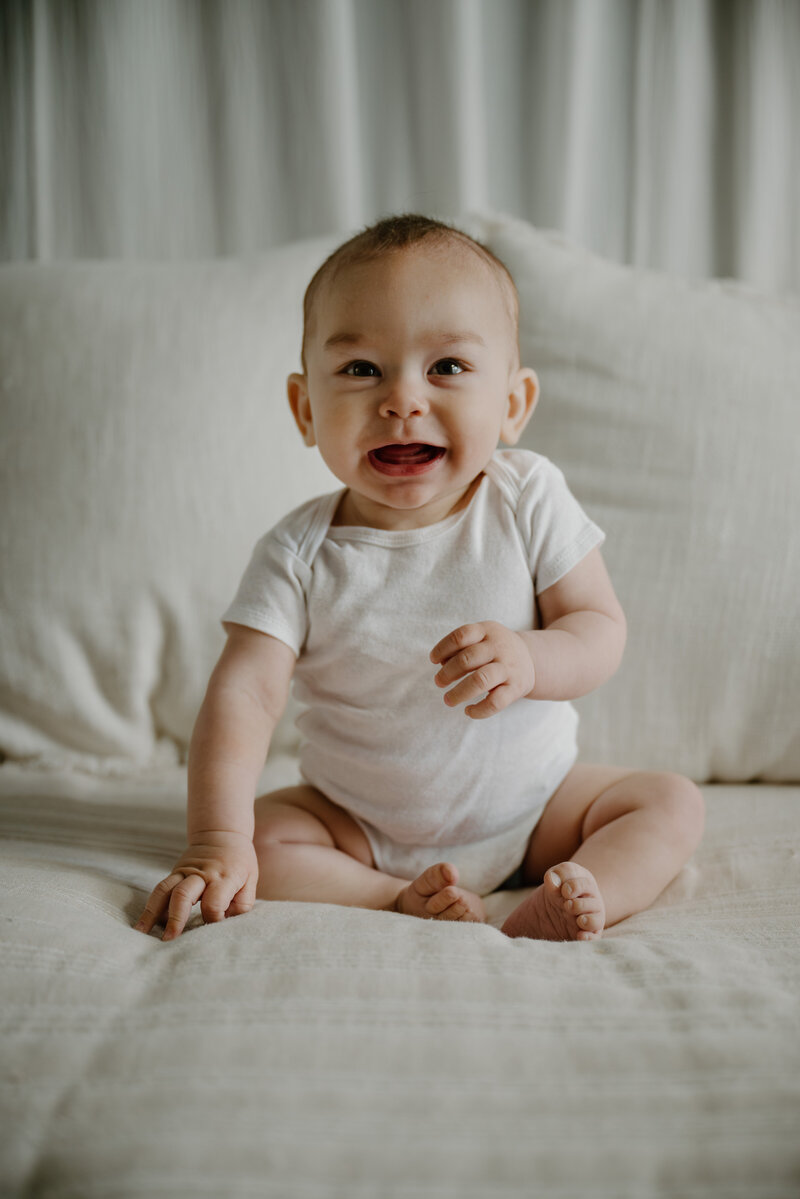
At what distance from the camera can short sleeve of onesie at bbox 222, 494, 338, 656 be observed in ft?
2.92

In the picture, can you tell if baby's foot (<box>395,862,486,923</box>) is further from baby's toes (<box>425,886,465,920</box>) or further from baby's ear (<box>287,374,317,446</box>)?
baby's ear (<box>287,374,317,446</box>)

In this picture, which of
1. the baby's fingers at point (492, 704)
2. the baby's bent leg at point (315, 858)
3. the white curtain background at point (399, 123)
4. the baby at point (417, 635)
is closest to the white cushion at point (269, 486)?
the baby at point (417, 635)

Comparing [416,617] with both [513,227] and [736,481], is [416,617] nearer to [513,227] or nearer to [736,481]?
[736,481]

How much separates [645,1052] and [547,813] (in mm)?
420

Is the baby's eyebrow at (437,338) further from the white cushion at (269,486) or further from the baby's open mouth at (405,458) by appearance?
the white cushion at (269,486)

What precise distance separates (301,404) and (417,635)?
25cm

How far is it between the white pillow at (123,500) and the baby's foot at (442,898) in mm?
457

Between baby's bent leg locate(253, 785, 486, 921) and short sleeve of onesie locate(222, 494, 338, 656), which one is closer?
baby's bent leg locate(253, 785, 486, 921)

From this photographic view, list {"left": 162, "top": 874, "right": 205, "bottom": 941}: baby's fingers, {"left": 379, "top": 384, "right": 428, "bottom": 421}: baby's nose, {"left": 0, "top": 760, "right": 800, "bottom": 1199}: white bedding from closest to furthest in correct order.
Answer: {"left": 0, "top": 760, "right": 800, "bottom": 1199}: white bedding
{"left": 162, "top": 874, "right": 205, "bottom": 941}: baby's fingers
{"left": 379, "top": 384, "right": 428, "bottom": 421}: baby's nose

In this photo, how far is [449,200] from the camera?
5.48ft

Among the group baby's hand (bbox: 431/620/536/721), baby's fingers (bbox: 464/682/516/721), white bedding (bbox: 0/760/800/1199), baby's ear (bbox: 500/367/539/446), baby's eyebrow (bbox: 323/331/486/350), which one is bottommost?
white bedding (bbox: 0/760/800/1199)

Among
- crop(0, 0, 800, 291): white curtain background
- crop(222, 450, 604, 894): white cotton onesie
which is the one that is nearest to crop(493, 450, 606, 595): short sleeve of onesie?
crop(222, 450, 604, 894): white cotton onesie

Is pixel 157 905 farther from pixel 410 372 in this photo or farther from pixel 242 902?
pixel 410 372

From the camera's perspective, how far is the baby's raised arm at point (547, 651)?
714 mm
